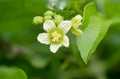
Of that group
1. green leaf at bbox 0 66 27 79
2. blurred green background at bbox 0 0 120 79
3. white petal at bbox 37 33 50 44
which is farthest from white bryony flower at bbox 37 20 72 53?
blurred green background at bbox 0 0 120 79

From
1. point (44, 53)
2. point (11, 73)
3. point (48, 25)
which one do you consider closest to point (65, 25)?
point (48, 25)

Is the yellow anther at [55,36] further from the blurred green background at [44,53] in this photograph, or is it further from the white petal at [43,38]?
the blurred green background at [44,53]

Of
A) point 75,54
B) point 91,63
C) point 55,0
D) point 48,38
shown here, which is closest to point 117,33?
point 91,63

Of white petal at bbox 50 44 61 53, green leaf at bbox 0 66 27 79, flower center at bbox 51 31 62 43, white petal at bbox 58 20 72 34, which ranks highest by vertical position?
white petal at bbox 58 20 72 34

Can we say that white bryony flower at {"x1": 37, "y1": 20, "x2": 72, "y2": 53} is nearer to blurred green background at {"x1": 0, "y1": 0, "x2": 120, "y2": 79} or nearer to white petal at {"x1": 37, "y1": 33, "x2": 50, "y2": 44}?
white petal at {"x1": 37, "y1": 33, "x2": 50, "y2": 44}

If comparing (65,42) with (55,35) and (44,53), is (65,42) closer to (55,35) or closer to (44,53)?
(55,35)

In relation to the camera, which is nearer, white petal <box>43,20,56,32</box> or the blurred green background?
white petal <box>43,20,56,32</box>
